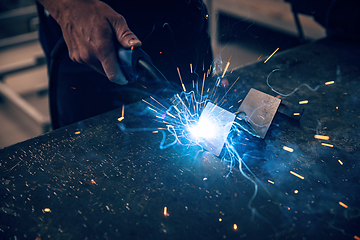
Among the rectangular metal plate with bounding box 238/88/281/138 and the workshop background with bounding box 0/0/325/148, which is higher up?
the rectangular metal plate with bounding box 238/88/281/138

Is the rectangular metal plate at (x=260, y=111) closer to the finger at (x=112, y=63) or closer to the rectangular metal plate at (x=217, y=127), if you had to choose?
the rectangular metal plate at (x=217, y=127)

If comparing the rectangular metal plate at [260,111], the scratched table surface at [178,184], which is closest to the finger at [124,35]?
the scratched table surface at [178,184]

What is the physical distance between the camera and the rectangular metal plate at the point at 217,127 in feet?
2.46

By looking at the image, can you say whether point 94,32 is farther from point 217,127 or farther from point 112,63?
point 217,127

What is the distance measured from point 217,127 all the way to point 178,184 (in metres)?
0.22

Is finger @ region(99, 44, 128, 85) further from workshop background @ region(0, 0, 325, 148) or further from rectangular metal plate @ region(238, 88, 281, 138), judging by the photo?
workshop background @ region(0, 0, 325, 148)

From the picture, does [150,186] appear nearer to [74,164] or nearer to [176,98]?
[74,164]

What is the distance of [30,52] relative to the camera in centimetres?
357

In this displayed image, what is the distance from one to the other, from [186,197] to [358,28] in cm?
162

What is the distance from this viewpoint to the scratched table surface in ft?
1.86

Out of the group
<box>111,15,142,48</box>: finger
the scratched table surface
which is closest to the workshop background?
<box>111,15,142,48</box>: finger

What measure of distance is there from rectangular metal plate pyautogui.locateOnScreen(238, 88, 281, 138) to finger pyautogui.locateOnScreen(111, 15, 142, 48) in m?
0.43

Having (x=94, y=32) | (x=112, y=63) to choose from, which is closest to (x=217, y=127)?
(x=112, y=63)

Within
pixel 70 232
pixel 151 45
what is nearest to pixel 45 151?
pixel 70 232
